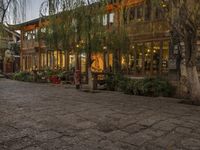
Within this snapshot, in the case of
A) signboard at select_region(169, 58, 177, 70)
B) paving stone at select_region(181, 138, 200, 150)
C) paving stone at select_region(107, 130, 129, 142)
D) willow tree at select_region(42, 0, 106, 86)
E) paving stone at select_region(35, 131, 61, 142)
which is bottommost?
paving stone at select_region(181, 138, 200, 150)

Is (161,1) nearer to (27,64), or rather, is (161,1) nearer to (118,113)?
(118,113)

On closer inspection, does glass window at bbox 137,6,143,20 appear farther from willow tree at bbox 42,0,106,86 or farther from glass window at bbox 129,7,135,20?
willow tree at bbox 42,0,106,86

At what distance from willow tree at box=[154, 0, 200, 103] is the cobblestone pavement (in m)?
1.52

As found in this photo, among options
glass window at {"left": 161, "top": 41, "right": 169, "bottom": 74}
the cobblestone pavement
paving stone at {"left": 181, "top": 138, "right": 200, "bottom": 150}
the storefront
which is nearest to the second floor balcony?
the storefront

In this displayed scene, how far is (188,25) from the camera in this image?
8836 mm

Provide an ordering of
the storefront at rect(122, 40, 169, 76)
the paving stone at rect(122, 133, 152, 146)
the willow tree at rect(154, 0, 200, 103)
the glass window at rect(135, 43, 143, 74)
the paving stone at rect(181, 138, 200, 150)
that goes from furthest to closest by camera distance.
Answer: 1. the glass window at rect(135, 43, 143, 74)
2. the storefront at rect(122, 40, 169, 76)
3. the willow tree at rect(154, 0, 200, 103)
4. the paving stone at rect(122, 133, 152, 146)
5. the paving stone at rect(181, 138, 200, 150)

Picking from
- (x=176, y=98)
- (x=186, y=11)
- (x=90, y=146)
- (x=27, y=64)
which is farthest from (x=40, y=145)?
(x=27, y=64)

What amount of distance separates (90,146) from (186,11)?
21.2ft

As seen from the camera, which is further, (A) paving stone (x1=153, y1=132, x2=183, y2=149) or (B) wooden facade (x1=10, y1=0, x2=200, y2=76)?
(B) wooden facade (x1=10, y1=0, x2=200, y2=76)

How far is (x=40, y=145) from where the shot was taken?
14.0 ft

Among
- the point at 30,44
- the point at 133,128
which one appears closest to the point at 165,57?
the point at 133,128

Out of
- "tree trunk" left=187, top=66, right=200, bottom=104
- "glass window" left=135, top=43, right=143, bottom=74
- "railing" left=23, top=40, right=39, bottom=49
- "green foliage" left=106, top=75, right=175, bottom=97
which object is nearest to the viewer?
"tree trunk" left=187, top=66, right=200, bottom=104

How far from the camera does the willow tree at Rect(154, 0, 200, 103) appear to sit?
8.69 m

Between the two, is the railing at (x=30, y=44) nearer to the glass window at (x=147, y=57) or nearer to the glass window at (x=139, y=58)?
the glass window at (x=139, y=58)
